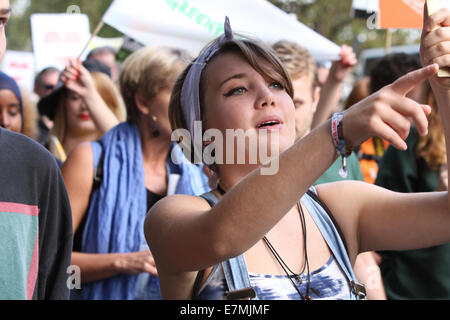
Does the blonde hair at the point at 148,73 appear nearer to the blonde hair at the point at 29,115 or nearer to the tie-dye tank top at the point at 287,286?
the blonde hair at the point at 29,115

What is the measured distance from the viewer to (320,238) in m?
1.66

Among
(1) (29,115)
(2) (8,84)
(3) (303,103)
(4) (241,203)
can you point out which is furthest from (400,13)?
(1) (29,115)

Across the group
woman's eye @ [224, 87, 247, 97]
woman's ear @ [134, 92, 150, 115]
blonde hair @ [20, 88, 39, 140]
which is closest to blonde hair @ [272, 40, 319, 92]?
woman's ear @ [134, 92, 150, 115]

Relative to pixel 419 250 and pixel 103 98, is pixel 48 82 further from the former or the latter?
pixel 419 250

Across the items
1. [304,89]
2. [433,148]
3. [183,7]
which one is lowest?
[433,148]

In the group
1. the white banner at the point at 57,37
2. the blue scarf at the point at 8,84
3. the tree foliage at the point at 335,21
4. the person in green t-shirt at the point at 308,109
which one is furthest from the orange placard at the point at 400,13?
the tree foliage at the point at 335,21

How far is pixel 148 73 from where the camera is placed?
3.14 m

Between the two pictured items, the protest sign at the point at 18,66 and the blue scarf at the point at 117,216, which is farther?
the protest sign at the point at 18,66

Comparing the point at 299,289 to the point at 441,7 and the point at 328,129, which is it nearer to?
the point at 328,129

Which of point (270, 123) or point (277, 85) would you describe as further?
point (277, 85)

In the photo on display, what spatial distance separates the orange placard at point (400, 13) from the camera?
5.48ft

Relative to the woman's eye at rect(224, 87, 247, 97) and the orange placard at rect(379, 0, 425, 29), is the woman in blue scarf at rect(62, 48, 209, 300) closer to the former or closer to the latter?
the woman's eye at rect(224, 87, 247, 97)

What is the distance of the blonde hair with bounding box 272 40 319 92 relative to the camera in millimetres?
2951

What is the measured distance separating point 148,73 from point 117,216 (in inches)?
31.1
